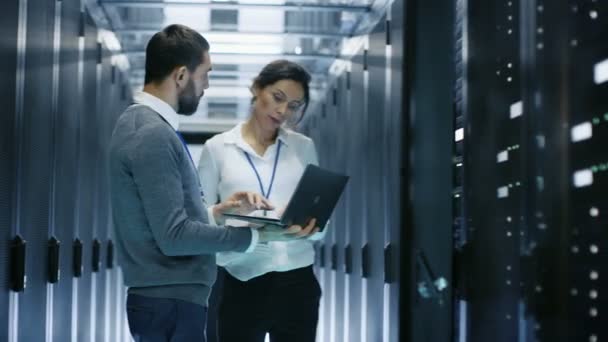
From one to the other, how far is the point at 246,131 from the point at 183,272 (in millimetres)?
1210

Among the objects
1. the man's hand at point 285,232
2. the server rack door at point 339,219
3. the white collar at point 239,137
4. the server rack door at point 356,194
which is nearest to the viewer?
the man's hand at point 285,232

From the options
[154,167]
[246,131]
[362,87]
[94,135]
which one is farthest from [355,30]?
[154,167]

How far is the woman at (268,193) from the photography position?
11.9ft

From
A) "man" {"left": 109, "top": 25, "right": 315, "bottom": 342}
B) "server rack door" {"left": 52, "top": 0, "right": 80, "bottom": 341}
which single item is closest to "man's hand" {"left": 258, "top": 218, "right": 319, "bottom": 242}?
"man" {"left": 109, "top": 25, "right": 315, "bottom": 342}

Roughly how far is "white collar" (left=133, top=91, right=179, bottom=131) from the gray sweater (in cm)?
3

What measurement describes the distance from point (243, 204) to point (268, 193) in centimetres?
49

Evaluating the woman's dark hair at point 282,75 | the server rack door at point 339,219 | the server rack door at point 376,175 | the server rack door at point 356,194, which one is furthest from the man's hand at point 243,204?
the server rack door at point 339,219

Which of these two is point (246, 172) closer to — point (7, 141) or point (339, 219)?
point (7, 141)

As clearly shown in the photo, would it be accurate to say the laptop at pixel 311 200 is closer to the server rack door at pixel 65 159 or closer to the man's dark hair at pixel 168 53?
the man's dark hair at pixel 168 53

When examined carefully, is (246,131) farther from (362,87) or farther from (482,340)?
(362,87)

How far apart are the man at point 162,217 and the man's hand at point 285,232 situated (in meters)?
0.14

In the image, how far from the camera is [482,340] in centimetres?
316

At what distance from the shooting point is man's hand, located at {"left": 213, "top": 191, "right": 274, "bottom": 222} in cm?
322

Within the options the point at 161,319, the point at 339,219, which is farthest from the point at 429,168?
the point at 339,219
